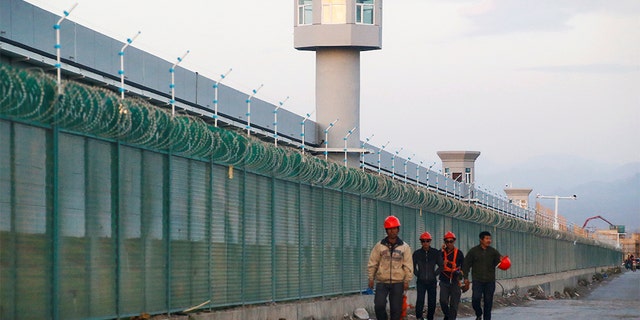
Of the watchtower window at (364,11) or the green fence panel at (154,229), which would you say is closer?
the green fence panel at (154,229)

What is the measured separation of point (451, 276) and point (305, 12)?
68.6ft

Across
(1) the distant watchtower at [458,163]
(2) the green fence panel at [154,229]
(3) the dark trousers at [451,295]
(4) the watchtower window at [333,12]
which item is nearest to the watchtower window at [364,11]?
(4) the watchtower window at [333,12]

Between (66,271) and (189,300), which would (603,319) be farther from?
(66,271)

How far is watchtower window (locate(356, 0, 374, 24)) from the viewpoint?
41.2m

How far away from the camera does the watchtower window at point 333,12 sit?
41094mm

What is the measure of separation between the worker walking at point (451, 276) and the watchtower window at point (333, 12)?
19976 mm

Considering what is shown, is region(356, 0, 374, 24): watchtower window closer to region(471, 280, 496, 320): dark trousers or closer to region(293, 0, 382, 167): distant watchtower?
region(293, 0, 382, 167): distant watchtower

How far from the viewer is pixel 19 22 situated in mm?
20875

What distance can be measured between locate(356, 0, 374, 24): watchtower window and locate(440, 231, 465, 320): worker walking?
20.1 metres

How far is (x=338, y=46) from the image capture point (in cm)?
4125

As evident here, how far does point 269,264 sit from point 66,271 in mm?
7264

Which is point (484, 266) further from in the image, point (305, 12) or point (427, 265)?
point (305, 12)


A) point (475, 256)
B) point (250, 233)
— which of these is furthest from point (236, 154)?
point (475, 256)

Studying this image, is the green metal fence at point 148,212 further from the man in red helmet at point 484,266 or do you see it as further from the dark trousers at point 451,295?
the man in red helmet at point 484,266
